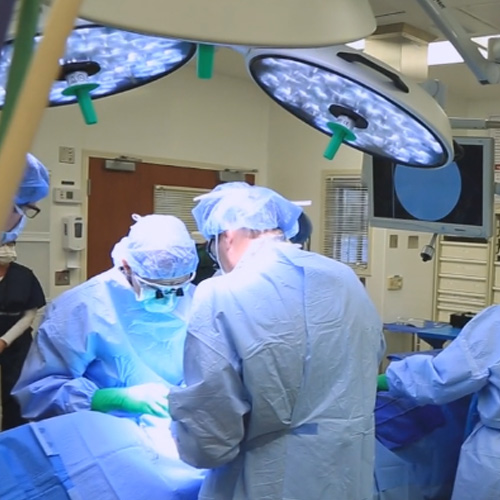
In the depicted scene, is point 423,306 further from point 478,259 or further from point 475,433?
point 475,433

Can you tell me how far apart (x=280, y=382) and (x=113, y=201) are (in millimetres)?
3058

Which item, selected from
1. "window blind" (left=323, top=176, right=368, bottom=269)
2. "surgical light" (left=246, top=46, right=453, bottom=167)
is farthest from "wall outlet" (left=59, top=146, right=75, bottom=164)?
"surgical light" (left=246, top=46, right=453, bottom=167)

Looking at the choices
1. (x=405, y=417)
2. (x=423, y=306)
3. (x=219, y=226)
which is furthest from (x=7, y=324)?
(x=423, y=306)

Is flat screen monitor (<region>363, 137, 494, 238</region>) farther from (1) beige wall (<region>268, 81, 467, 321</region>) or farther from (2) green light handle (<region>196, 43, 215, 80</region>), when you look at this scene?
(1) beige wall (<region>268, 81, 467, 321</region>)

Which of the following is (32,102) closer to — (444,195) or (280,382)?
(280,382)

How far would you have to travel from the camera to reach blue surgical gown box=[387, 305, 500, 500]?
7.93ft

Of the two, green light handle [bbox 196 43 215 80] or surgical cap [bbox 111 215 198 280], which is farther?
surgical cap [bbox 111 215 198 280]

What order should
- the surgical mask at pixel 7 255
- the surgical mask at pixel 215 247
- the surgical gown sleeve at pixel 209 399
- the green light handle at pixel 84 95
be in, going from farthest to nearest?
the surgical mask at pixel 7 255
the surgical mask at pixel 215 247
the surgical gown sleeve at pixel 209 399
the green light handle at pixel 84 95

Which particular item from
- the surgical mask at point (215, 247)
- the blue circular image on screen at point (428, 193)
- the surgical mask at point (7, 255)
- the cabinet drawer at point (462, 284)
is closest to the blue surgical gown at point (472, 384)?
the blue circular image on screen at point (428, 193)

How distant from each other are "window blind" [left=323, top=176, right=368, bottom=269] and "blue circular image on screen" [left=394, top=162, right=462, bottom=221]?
3278 mm

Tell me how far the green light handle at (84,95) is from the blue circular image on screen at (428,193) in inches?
43.7

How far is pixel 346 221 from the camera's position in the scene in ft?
17.4

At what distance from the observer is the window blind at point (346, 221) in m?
5.23

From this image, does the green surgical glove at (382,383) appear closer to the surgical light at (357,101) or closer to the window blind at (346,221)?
the surgical light at (357,101)
